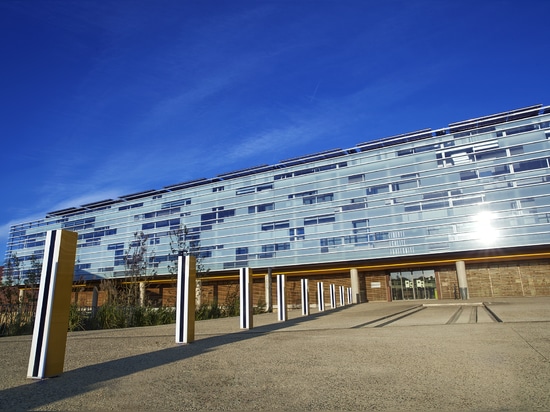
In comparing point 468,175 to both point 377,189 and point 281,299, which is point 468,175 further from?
point 281,299

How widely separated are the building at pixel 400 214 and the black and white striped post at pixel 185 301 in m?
35.9

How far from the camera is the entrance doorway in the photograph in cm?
4262

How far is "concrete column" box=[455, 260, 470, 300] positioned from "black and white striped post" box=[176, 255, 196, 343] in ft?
121

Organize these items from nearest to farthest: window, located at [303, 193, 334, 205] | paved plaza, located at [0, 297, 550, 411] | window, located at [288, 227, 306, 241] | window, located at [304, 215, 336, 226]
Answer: paved plaza, located at [0, 297, 550, 411] < window, located at [304, 215, 336, 226] < window, located at [303, 193, 334, 205] < window, located at [288, 227, 306, 241]

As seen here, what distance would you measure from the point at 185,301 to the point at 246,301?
4.14 meters

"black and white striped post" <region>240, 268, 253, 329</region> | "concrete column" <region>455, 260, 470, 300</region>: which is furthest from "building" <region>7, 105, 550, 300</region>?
"black and white striped post" <region>240, 268, 253, 329</region>

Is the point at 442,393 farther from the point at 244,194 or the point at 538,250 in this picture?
the point at 244,194

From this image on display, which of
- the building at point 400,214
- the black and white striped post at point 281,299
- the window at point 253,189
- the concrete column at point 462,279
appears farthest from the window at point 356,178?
the black and white striped post at point 281,299

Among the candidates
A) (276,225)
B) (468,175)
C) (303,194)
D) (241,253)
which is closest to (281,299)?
(468,175)

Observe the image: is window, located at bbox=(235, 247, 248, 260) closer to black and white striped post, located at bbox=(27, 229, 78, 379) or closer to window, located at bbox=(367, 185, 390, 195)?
window, located at bbox=(367, 185, 390, 195)

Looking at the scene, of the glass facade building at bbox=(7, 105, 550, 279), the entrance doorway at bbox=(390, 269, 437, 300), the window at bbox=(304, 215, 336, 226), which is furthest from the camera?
the window at bbox=(304, 215, 336, 226)

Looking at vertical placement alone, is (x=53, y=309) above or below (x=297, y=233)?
below

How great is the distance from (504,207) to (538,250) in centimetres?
505

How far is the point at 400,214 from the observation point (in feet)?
142
